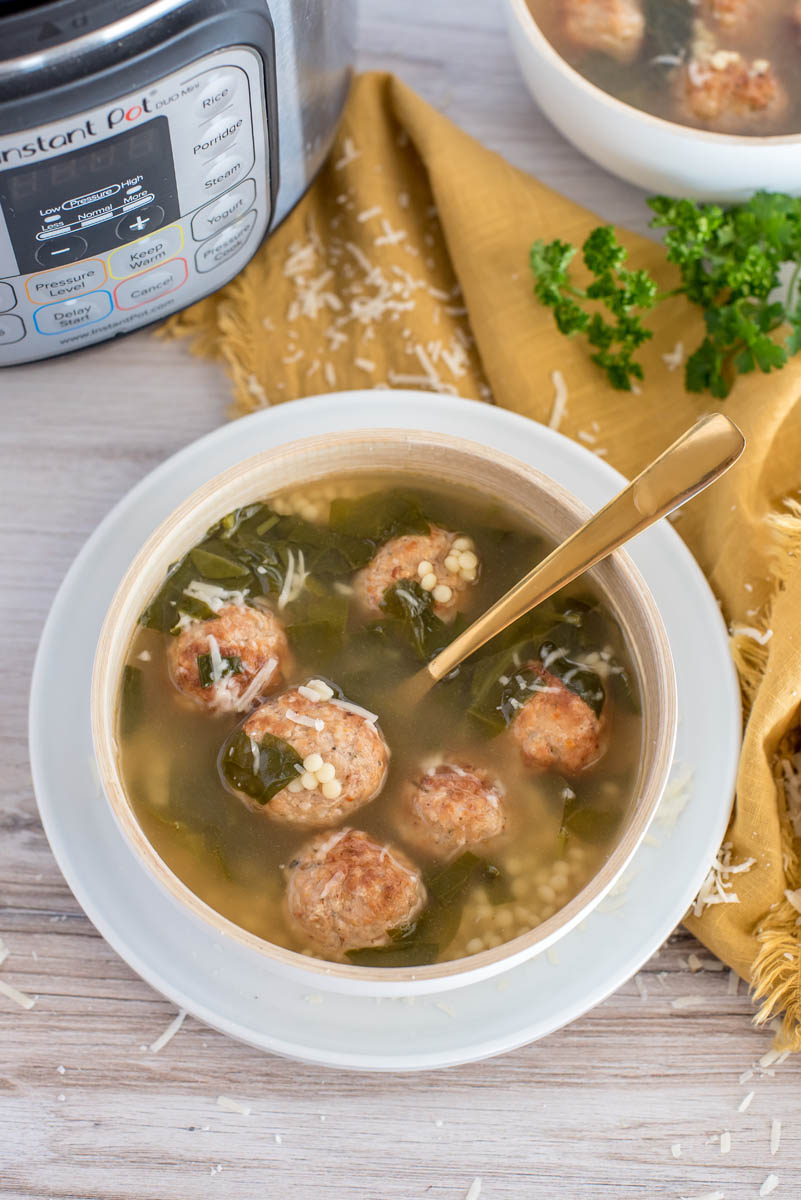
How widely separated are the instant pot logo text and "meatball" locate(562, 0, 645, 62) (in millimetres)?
Result: 859

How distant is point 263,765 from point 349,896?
204 millimetres

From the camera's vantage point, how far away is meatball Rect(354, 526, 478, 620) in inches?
65.8

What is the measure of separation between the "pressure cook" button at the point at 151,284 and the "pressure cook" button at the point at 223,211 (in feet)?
0.18

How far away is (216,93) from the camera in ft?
5.02

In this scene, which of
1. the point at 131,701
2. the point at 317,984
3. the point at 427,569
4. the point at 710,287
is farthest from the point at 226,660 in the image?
the point at 710,287

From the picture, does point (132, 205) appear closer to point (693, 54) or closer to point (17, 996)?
point (693, 54)

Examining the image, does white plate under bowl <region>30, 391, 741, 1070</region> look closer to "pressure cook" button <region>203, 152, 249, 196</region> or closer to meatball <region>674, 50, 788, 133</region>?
"pressure cook" button <region>203, 152, 249, 196</region>

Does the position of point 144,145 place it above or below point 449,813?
above

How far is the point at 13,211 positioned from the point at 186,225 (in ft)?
0.87

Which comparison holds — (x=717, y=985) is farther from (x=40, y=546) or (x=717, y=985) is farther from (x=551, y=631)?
(x=40, y=546)

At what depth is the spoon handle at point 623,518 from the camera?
1.42m

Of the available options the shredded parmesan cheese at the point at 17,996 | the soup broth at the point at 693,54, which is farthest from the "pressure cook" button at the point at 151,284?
the shredded parmesan cheese at the point at 17,996

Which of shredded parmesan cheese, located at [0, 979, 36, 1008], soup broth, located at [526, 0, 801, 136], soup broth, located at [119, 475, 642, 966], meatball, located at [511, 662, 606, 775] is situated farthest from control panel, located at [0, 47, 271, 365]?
shredded parmesan cheese, located at [0, 979, 36, 1008]

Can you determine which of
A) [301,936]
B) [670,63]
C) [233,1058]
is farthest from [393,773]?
[670,63]
